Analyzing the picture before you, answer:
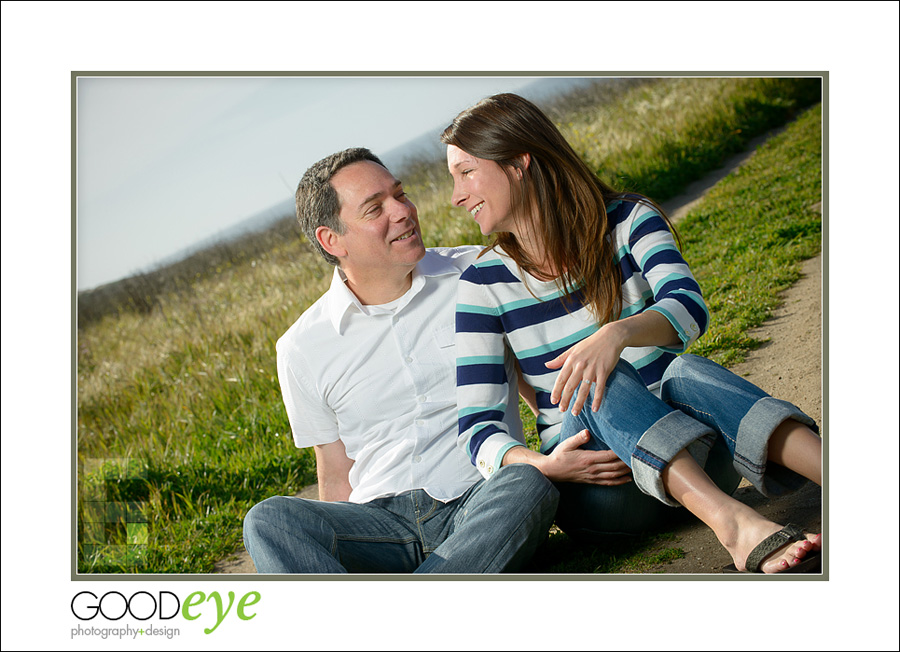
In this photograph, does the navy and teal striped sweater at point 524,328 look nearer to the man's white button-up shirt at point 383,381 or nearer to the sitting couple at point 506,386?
the sitting couple at point 506,386

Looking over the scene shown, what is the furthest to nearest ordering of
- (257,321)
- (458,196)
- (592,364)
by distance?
(257,321)
(458,196)
(592,364)

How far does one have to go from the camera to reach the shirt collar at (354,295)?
279 cm

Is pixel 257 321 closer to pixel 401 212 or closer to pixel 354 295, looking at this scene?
pixel 354 295

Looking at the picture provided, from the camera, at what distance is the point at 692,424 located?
7.14ft

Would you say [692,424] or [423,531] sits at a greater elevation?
[692,424]

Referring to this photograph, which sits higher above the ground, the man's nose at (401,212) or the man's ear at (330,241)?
the man's nose at (401,212)

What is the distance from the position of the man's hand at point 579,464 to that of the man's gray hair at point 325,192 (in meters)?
1.13

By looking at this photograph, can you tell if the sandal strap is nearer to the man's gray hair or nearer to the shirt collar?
the shirt collar

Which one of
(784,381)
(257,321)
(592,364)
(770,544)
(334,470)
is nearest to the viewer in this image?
(770,544)

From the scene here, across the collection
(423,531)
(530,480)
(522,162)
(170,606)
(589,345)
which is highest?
(522,162)

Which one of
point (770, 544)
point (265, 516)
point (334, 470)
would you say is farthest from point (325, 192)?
point (770, 544)

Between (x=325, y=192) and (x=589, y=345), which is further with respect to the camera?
(x=325, y=192)

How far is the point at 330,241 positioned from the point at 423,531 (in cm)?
111

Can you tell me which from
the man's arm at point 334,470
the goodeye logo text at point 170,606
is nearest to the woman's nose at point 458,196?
the man's arm at point 334,470
